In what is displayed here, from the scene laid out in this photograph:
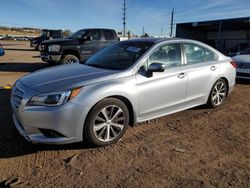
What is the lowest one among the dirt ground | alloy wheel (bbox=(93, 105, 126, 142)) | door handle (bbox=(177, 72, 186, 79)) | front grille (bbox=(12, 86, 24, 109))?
the dirt ground

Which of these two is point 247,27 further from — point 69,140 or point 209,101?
point 69,140

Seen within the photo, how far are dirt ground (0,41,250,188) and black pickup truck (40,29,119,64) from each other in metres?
6.72

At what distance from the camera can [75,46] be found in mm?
11664

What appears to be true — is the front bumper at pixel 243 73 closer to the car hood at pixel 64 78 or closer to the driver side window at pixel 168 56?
the driver side window at pixel 168 56

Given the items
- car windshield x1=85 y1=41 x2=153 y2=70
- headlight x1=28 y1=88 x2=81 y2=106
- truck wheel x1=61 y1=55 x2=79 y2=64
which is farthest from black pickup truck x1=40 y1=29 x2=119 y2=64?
headlight x1=28 y1=88 x2=81 y2=106

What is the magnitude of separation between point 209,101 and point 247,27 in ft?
74.6

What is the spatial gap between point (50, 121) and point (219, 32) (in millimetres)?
23369

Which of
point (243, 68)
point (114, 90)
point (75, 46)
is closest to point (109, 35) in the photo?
point (75, 46)

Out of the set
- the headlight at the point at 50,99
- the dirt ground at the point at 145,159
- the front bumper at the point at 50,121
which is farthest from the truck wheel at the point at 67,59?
the headlight at the point at 50,99

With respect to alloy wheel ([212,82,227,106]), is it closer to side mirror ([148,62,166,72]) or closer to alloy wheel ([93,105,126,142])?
side mirror ([148,62,166,72])

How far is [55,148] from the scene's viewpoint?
13.4 feet

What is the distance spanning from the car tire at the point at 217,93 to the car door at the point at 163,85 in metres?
1.04

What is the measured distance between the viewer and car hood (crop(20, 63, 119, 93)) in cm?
388

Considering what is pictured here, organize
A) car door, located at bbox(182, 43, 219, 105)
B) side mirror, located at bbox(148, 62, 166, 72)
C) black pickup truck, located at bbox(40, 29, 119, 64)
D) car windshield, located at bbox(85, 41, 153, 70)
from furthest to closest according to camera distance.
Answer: black pickup truck, located at bbox(40, 29, 119, 64) < car door, located at bbox(182, 43, 219, 105) < car windshield, located at bbox(85, 41, 153, 70) < side mirror, located at bbox(148, 62, 166, 72)
